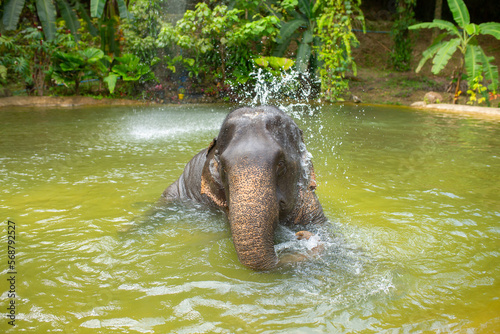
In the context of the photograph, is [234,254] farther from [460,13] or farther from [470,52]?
[460,13]

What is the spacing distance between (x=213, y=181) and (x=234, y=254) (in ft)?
2.08

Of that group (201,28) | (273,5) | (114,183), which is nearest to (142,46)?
(201,28)

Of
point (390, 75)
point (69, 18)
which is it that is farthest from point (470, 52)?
point (69, 18)

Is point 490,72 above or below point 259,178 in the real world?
above

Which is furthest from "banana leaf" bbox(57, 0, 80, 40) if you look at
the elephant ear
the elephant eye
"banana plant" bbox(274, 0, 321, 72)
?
the elephant eye

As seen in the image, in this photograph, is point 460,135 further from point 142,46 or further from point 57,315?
point 142,46

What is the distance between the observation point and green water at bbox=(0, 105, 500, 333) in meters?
2.43

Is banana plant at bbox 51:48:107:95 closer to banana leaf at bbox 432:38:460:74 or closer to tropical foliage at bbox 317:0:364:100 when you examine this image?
tropical foliage at bbox 317:0:364:100

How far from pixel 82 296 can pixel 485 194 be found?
4.78 metres

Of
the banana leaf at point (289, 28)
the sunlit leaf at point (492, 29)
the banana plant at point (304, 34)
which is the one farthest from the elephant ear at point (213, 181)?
the sunlit leaf at point (492, 29)

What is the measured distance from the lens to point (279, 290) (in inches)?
106

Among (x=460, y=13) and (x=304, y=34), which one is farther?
(x=304, y=34)

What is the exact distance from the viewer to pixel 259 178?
2.61 metres

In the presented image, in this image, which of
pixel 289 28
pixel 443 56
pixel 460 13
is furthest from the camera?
pixel 289 28
